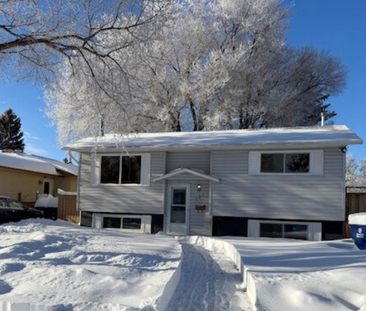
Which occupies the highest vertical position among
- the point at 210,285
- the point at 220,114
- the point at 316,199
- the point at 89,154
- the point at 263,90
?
the point at 263,90

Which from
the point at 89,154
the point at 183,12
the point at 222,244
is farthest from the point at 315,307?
the point at 183,12

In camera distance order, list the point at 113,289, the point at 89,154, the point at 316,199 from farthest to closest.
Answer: the point at 89,154 → the point at 316,199 → the point at 113,289

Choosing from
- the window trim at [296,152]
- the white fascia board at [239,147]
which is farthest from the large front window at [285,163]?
the white fascia board at [239,147]

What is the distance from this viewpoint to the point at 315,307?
4324 mm

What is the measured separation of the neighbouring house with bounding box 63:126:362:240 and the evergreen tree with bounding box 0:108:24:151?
31619 mm

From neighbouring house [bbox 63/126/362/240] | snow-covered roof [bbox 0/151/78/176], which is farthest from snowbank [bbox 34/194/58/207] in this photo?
neighbouring house [bbox 63/126/362/240]

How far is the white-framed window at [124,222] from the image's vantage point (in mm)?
13531

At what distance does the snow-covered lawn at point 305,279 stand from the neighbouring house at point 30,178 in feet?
50.2

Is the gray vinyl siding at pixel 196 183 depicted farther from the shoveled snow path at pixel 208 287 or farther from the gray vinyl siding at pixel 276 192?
the shoveled snow path at pixel 208 287

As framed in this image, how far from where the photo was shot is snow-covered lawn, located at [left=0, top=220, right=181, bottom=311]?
161 inches

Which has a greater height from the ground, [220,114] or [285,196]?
[220,114]

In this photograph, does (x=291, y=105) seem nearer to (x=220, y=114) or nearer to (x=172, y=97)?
(x=220, y=114)

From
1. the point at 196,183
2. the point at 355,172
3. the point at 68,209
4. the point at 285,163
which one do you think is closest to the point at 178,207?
the point at 196,183

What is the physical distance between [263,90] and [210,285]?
706 inches
